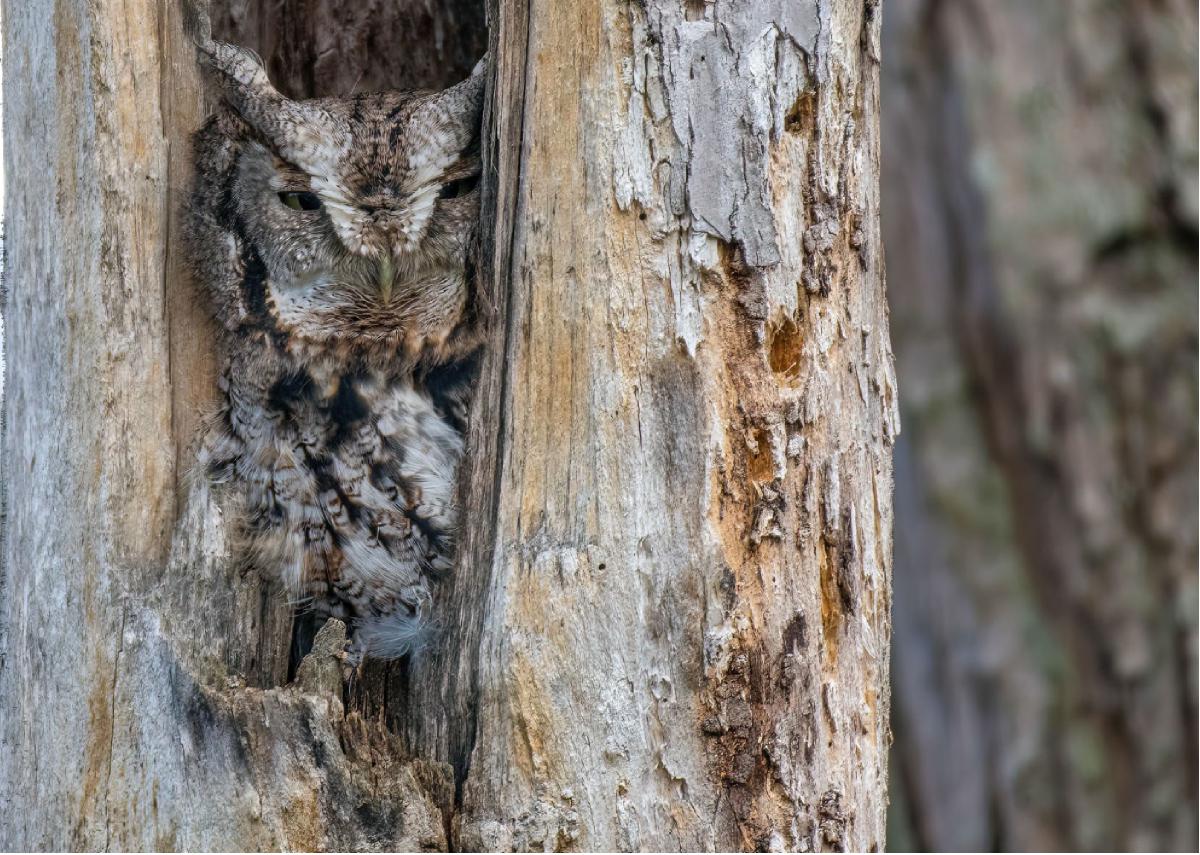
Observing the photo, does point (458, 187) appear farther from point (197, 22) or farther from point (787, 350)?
point (787, 350)

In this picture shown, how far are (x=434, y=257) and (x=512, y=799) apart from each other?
3.00 feet

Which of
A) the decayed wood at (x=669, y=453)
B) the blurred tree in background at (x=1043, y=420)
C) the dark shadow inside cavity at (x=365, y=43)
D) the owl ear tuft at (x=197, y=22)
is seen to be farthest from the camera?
the blurred tree in background at (x=1043, y=420)

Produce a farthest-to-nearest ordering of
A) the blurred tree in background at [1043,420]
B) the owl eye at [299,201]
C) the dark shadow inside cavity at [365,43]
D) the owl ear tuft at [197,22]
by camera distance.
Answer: the blurred tree in background at [1043,420] → the dark shadow inside cavity at [365,43] → the owl eye at [299,201] → the owl ear tuft at [197,22]

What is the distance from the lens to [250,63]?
6.47ft

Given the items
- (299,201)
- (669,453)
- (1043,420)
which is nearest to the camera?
(669,453)

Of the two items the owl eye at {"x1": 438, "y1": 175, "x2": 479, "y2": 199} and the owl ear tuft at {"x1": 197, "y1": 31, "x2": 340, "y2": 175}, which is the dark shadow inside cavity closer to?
the owl ear tuft at {"x1": 197, "y1": 31, "x2": 340, "y2": 175}

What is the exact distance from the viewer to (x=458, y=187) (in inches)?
79.7

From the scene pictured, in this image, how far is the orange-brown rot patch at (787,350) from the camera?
5.39 ft

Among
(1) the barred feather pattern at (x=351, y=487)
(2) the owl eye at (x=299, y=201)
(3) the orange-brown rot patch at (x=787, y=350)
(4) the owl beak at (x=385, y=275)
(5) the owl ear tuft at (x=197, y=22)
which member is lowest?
(1) the barred feather pattern at (x=351, y=487)

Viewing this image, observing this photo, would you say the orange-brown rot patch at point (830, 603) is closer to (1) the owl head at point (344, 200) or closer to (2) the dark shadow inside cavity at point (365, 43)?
(1) the owl head at point (344, 200)

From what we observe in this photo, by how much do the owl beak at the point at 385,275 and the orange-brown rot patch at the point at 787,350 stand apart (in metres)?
0.72

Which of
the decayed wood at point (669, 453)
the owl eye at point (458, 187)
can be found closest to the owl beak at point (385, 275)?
the owl eye at point (458, 187)

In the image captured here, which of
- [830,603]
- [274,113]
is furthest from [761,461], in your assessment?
[274,113]

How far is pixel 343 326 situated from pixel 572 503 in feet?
2.30
